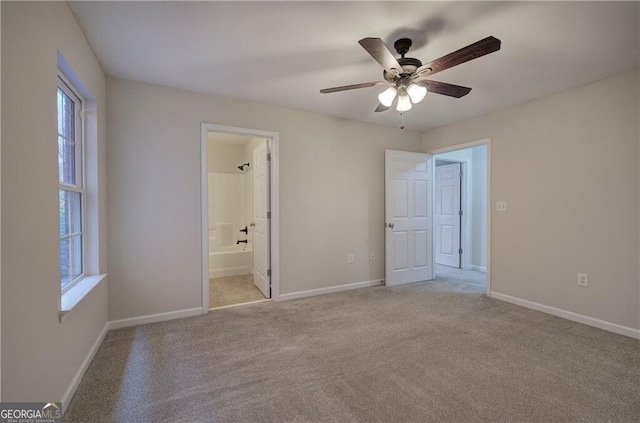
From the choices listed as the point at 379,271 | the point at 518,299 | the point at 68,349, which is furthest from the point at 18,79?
the point at 518,299

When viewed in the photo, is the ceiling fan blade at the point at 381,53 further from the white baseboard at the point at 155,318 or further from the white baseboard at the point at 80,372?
the white baseboard at the point at 155,318

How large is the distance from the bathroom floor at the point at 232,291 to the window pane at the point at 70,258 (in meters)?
1.46

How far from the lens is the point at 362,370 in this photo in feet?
6.61

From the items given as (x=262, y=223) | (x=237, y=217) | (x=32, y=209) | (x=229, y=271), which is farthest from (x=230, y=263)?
(x=32, y=209)

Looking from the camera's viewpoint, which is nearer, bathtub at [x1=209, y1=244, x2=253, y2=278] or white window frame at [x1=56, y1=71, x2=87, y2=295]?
white window frame at [x1=56, y1=71, x2=87, y2=295]

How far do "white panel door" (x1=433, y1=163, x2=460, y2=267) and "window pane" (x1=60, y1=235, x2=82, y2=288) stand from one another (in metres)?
5.61

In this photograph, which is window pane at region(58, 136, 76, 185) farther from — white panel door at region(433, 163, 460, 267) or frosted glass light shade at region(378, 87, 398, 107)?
white panel door at region(433, 163, 460, 267)

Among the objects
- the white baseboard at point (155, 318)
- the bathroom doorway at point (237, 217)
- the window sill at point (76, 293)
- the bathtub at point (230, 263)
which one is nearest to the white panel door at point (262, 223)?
the bathroom doorway at point (237, 217)

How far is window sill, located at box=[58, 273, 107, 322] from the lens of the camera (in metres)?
1.65

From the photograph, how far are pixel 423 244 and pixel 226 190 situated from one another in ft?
12.2

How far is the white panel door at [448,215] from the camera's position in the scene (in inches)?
217

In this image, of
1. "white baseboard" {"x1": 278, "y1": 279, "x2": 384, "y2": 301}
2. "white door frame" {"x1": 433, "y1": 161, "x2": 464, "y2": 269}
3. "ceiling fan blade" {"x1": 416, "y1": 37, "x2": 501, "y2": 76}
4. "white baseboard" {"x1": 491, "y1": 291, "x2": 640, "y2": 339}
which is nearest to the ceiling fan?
"ceiling fan blade" {"x1": 416, "y1": 37, "x2": 501, "y2": 76}

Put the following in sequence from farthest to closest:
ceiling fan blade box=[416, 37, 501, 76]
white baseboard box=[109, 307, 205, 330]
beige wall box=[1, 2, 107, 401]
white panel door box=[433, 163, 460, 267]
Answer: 1. white panel door box=[433, 163, 460, 267]
2. white baseboard box=[109, 307, 205, 330]
3. ceiling fan blade box=[416, 37, 501, 76]
4. beige wall box=[1, 2, 107, 401]

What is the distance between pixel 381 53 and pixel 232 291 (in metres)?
3.42
